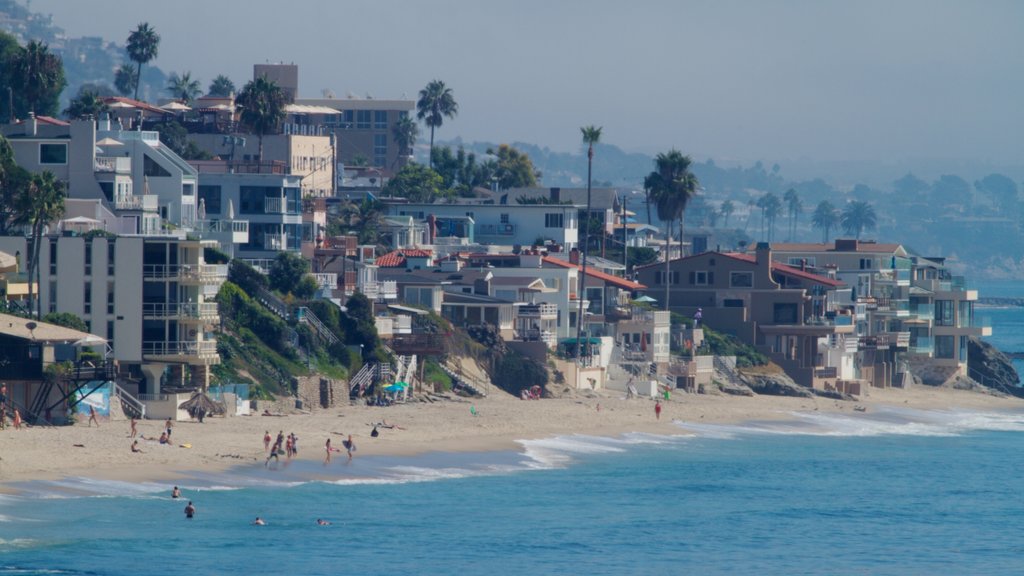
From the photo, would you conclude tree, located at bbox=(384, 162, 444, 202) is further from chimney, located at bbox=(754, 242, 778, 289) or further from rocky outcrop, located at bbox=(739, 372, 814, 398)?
rocky outcrop, located at bbox=(739, 372, 814, 398)

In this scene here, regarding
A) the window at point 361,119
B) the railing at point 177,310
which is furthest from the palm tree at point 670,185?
the window at point 361,119

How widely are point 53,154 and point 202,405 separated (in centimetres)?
2553

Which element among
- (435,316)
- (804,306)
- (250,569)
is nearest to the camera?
(250,569)

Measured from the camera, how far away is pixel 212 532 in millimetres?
57188

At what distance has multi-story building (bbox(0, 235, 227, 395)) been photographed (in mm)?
73562

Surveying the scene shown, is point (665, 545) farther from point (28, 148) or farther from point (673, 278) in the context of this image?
point (673, 278)

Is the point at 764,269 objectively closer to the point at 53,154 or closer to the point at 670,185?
the point at 670,185

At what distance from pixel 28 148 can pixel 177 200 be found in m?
9.49

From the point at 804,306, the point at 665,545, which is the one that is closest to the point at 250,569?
the point at 665,545

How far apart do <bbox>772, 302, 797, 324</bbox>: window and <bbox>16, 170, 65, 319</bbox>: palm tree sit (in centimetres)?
5572

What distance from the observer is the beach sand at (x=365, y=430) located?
62.5 m

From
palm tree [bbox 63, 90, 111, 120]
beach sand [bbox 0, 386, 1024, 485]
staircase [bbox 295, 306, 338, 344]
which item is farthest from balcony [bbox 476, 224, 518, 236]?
staircase [bbox 295, 306, 338, 344]

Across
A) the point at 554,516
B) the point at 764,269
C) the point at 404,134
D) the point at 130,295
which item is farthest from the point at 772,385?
the point at 404,134

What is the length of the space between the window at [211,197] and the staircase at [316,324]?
20.3m
